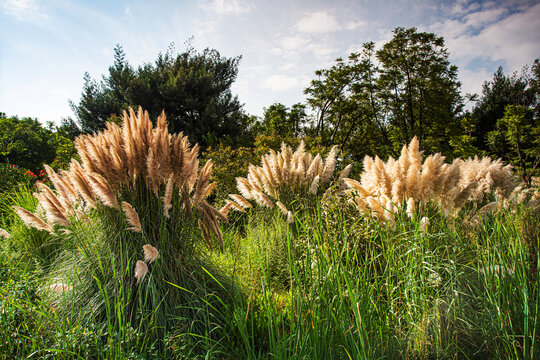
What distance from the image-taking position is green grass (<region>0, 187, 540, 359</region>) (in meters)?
1.69

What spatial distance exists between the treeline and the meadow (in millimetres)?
11928

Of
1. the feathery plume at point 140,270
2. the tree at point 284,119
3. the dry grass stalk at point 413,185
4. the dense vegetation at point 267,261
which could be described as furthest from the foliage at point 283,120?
the feathery plume at point 140,270

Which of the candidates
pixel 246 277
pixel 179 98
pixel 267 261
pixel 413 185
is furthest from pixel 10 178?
pixel 179 98

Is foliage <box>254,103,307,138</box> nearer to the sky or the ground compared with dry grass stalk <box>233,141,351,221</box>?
nearer to the sky

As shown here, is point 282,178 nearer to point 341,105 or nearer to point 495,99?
point 341,105

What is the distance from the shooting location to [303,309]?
1827mm

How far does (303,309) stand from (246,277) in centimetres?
126

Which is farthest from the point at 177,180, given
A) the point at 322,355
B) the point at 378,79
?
the point at 378,79

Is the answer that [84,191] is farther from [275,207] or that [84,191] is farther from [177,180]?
[275,207]

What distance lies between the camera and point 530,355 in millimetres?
1581

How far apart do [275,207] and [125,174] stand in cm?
242

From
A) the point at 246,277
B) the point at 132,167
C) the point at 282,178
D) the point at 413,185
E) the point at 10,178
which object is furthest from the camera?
the point at 10,178

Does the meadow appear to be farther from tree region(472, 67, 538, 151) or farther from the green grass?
tree region(472, 67, 538, 151)

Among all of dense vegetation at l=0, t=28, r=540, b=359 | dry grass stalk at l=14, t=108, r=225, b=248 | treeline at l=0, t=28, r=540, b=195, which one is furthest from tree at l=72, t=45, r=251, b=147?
dry grass stalk at l=14, t=108, r=225, b=248
